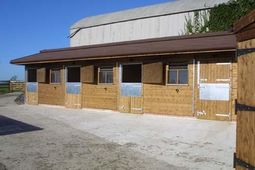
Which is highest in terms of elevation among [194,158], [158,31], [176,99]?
[158,31]

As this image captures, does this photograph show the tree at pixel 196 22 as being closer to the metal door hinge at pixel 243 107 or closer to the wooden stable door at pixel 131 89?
the wooden stable door at pixel 131 89

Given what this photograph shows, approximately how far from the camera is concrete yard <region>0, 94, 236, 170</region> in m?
7.55

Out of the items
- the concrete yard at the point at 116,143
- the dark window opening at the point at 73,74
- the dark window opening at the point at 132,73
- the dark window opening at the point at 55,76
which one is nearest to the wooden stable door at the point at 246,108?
the concrete yard at the point at 116,143

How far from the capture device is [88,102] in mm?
19188

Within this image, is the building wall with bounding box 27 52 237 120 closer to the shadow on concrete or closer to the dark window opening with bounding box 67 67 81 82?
the dark window opening with bounding box 67 67 81 82

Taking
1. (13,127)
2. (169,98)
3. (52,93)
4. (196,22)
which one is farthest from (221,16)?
(13,127)

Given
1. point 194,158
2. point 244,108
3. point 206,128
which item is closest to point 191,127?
point 206,128

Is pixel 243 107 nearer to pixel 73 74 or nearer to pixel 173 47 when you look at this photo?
pixel 173 47

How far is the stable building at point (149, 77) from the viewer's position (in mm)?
14180

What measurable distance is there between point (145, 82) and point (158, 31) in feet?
57.5

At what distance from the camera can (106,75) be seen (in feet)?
59.9

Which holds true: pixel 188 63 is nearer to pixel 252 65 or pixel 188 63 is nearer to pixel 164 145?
pixel 164 145

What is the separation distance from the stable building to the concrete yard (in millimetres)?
960

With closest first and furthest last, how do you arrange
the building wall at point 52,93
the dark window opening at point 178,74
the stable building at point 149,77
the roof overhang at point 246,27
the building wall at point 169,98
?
the roof overhang at point 246,27
the stable building at point 149,77
the building wall at point 169,98
the dark window opening at point 178,74
the building wall at point 52,93
